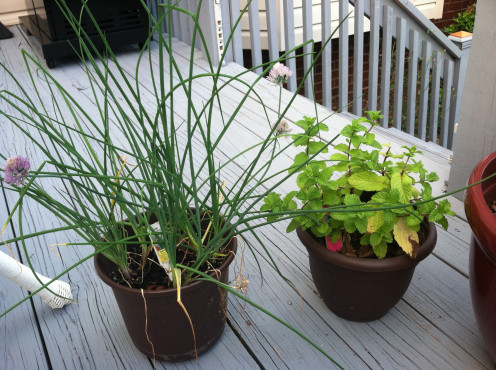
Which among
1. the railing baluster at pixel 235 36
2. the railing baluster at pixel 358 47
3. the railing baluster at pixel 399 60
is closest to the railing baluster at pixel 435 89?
the railing baluster at pixel 399 60

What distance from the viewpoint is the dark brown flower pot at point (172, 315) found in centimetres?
91

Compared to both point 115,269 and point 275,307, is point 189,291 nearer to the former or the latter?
point 115,269

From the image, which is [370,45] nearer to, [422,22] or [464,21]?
[422,22]

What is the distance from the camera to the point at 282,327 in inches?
44.1

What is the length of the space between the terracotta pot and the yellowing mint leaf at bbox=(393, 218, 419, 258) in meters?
0.10

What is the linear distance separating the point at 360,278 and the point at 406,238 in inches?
4.7

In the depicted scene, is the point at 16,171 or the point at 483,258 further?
the point at 483,258

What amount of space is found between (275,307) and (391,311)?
0.81ft

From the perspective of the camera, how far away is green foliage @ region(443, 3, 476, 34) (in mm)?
4535

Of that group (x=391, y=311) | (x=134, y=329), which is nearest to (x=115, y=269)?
(x=134, y=329)

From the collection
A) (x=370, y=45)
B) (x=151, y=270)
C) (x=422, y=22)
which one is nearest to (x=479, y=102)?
(x=151, y=270)

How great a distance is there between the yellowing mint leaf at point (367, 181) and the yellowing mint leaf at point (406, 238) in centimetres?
8

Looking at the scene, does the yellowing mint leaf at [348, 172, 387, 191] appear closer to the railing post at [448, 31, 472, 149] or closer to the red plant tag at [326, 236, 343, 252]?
the red plant tag at [326, 236, 343, 252]

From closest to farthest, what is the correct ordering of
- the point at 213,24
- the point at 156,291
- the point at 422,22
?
the point at 156,291
the point at 213,24
the point at 422,22
